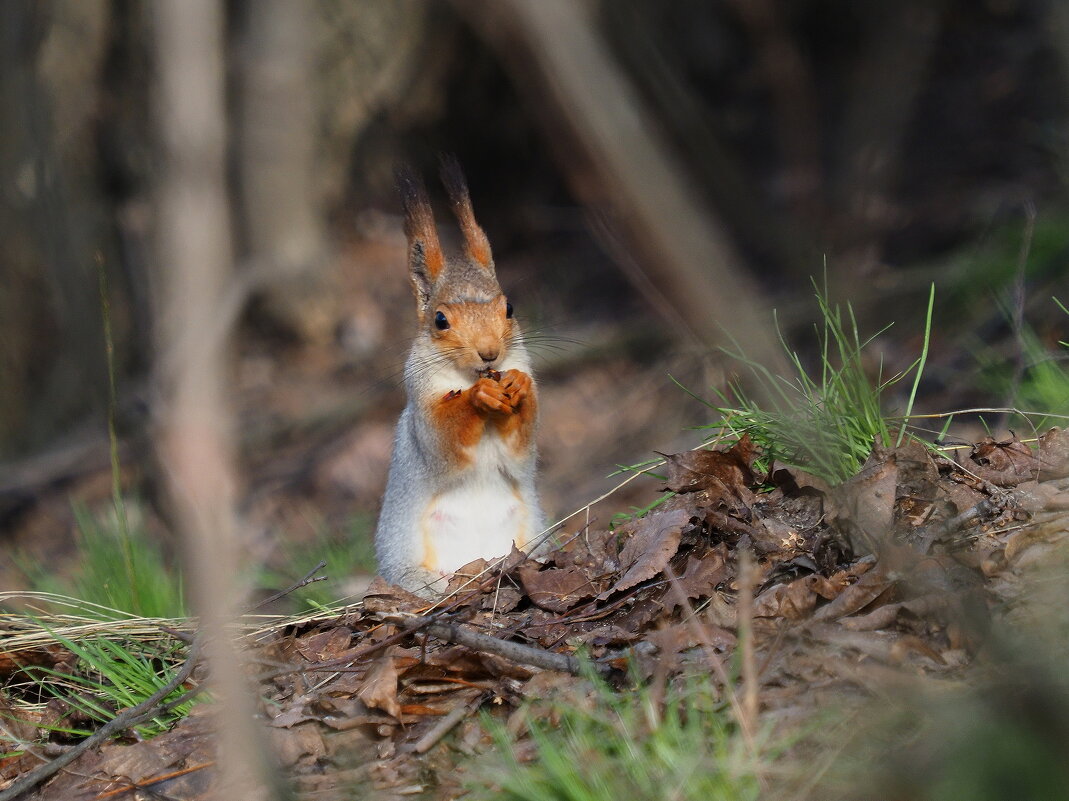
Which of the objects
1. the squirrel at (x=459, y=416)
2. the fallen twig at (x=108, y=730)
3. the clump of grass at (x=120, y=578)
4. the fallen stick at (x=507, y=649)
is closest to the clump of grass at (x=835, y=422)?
the fallen stick at (x=507, y=649)

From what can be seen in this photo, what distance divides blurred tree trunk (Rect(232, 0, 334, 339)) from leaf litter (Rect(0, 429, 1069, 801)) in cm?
517

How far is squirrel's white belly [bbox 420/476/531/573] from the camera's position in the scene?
11.7ft

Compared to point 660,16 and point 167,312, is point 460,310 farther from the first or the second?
point 660,16

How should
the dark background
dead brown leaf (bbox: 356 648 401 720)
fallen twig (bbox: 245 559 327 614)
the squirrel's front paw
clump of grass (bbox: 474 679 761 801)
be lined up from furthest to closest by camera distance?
1. the dark background
2. the squirrel's front paw
3. fallen twig (bbox: 245 559 327 614)
4. dead brown leaf (bbox: 356 648 401 720)
5. clump of grass (bbox: 474 679 761 801)

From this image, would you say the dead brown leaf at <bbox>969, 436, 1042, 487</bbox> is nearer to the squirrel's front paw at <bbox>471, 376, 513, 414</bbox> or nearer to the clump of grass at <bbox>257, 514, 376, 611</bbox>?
the squirrel's front paw at <bbox>471, 376, 513, 414</bbox>

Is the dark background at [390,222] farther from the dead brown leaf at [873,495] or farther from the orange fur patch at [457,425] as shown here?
the dead brown leaf at [873,495]

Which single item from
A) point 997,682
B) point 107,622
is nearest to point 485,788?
point 997,682

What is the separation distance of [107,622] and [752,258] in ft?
16.1

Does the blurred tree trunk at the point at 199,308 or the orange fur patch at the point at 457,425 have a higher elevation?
the blurred tree trunk at the point at 199,308

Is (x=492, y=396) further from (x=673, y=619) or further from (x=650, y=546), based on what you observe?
(x=673, y=619)

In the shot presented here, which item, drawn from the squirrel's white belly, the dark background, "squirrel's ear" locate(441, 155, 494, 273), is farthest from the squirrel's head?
the dark background

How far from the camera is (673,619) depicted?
7.84 ft

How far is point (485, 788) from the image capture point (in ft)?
6.01

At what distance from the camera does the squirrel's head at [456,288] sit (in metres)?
3.46
